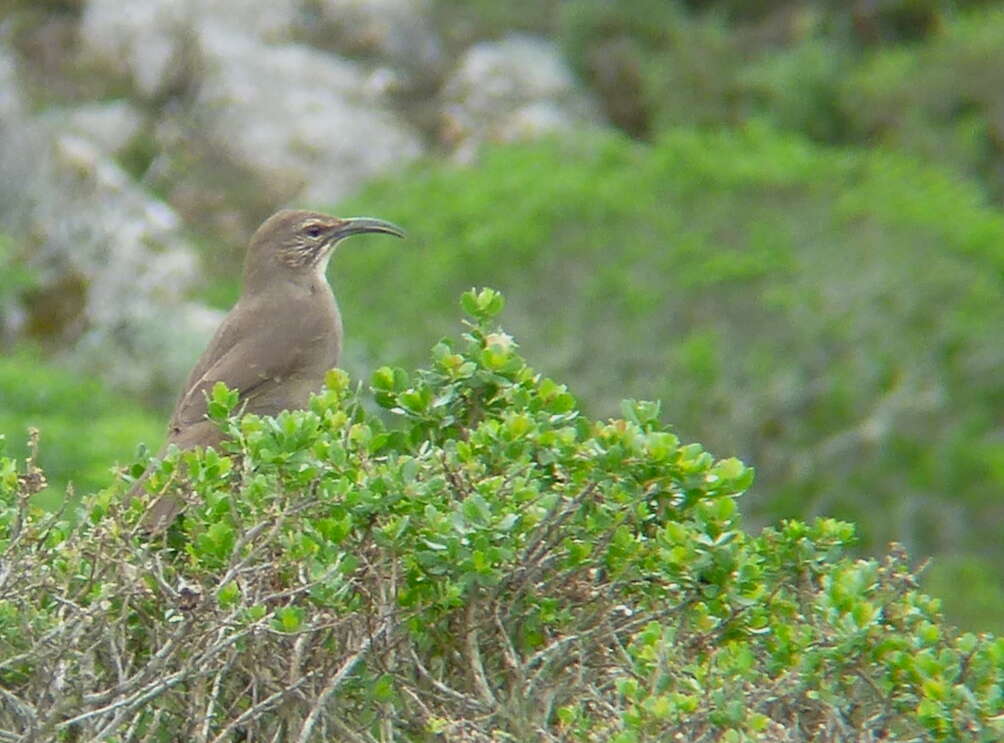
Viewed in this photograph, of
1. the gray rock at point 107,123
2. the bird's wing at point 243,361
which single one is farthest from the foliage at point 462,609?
the gray rock at point 107,123

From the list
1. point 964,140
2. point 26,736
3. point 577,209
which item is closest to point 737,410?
point 577,209

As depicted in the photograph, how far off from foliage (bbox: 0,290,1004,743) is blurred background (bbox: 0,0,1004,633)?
6.17 metres

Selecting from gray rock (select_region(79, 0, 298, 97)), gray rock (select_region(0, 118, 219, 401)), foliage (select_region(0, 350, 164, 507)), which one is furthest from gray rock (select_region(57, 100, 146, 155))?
foliage (select_region(0, 350, 164, 507))

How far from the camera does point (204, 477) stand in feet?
11.7

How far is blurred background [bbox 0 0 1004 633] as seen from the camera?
11.9 meters

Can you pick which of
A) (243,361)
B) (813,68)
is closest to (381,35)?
(813,68)

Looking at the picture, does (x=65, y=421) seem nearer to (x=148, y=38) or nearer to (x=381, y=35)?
(x=148, y=38)

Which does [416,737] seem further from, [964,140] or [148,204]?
[964,140]

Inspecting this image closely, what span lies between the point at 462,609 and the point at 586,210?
8938 millimetres

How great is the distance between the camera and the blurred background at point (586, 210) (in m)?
11.9

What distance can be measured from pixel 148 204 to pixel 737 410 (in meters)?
4.69

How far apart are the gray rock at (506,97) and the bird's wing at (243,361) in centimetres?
943

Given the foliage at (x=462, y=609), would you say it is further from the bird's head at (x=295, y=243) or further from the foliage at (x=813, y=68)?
the foliage at (x=813, y=68)

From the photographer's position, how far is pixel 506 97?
16.1m
